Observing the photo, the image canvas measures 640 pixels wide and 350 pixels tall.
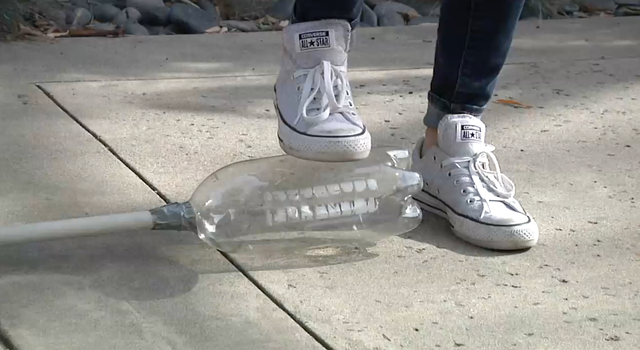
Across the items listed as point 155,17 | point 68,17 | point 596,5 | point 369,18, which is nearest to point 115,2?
point 155,17

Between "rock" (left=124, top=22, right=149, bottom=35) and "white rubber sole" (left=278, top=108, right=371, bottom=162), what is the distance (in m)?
2.52

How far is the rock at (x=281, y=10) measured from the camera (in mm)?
4941

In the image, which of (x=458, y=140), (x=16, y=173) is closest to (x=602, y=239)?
(x=458, y=140)

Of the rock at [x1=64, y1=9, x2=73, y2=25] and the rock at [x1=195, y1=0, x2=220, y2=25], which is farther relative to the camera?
the rock at [x1=195, y1=0, x2=220, y2=25]

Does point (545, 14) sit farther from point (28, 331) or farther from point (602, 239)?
point (28, 331)

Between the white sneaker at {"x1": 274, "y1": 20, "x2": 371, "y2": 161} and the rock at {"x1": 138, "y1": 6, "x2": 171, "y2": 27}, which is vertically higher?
the white sneaker at {"x1": 274, "y1": 20, "x2": 371, "y2": 161}

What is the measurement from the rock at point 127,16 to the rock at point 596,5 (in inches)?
93.9

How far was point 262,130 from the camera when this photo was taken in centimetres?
300

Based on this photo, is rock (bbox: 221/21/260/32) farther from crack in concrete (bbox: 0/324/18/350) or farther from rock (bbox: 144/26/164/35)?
crack in concrete (bbox: 0/324/18/350)

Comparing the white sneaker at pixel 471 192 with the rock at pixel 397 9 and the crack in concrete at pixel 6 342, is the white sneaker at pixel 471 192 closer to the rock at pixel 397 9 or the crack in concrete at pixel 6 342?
the crack in concrete at pixel 6 342

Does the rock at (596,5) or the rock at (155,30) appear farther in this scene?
→ the rock at (596,5)

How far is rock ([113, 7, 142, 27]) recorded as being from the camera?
15.1 ft

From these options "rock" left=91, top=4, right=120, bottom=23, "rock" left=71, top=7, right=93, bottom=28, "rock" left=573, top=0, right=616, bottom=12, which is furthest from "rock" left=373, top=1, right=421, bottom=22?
"rock" left=71, top=7, right=93, bottom=28

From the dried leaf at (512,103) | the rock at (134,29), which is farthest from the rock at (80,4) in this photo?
the dried leaf at (512,103)
